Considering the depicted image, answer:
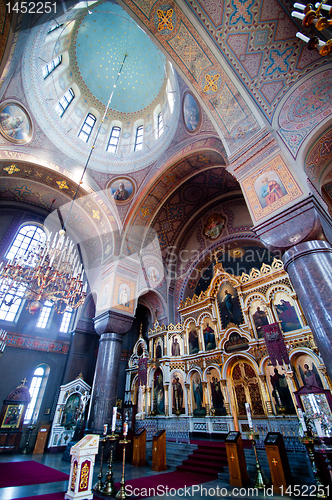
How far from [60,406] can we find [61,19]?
15.7 meters

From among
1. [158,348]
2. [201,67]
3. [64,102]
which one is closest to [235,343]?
[158,348]

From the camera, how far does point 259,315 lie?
8.44 m

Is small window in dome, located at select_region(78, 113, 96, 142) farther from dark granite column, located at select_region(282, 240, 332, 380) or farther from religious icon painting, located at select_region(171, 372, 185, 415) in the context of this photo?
religious icon painting, located at select_region(171, 372, 185, 415)

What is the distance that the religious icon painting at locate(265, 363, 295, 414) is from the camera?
685cm

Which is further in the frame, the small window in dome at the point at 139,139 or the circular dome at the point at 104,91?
the small window in dome at the point at 139,139

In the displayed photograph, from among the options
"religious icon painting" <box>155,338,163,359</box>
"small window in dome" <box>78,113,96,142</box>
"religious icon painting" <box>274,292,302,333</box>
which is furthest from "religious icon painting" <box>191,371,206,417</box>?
"small window in dome" <box>78,113,96,142</box>

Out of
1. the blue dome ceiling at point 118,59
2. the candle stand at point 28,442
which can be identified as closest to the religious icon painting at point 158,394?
the candle stand at point 28,442

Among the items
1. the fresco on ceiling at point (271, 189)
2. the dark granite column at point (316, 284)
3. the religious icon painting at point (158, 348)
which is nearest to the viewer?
the dark granite column at point (316, 284)

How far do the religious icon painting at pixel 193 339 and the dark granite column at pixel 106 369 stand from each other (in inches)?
109

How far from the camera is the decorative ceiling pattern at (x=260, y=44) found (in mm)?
5258

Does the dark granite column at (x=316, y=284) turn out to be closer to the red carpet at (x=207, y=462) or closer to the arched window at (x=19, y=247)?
the red carpet at (x=207, y=462)

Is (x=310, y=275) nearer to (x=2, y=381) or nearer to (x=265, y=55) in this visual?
(x=265, y=55)

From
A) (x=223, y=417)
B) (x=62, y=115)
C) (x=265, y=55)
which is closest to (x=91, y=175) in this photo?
(x=62, y=115)

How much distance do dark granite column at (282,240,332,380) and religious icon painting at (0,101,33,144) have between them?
9972mm
